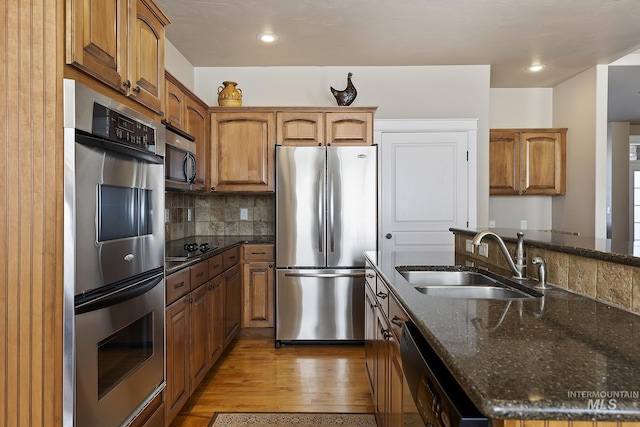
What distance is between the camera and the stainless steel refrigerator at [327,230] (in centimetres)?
341

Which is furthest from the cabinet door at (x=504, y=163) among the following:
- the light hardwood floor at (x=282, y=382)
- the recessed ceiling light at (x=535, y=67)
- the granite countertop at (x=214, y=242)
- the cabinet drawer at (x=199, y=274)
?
the cabinet drawer at (x=199, y=274)

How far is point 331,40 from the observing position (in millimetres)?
3387

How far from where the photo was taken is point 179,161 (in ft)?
8.98

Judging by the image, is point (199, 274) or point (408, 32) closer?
point (199, 274)

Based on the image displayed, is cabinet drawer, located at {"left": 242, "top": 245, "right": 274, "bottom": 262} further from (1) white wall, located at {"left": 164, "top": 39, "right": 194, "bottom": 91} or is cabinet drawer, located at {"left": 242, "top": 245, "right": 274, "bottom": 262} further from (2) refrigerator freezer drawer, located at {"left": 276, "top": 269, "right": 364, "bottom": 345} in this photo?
(1) white wall, located at {"left": 164, "top": 39, "right": 194, "bottom": 91}

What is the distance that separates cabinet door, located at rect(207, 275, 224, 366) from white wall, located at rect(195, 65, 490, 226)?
2.02m

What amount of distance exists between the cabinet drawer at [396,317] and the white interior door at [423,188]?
2.31 m

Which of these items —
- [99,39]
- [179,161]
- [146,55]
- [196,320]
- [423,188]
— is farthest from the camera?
[423,188]

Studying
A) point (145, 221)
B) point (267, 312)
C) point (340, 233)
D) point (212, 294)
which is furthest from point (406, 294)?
point (267, 312)

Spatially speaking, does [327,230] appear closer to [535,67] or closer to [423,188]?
[423,188]

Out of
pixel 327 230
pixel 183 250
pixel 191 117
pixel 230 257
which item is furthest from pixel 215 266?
pixel 191 117

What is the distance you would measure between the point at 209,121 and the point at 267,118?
54cm

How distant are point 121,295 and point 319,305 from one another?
212 cm

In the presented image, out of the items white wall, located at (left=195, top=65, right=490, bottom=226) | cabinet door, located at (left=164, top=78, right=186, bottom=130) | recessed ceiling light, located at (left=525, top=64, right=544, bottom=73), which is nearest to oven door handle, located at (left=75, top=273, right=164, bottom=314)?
cabinet door, located at (left=164, top=78, right=186, bottom=130)
